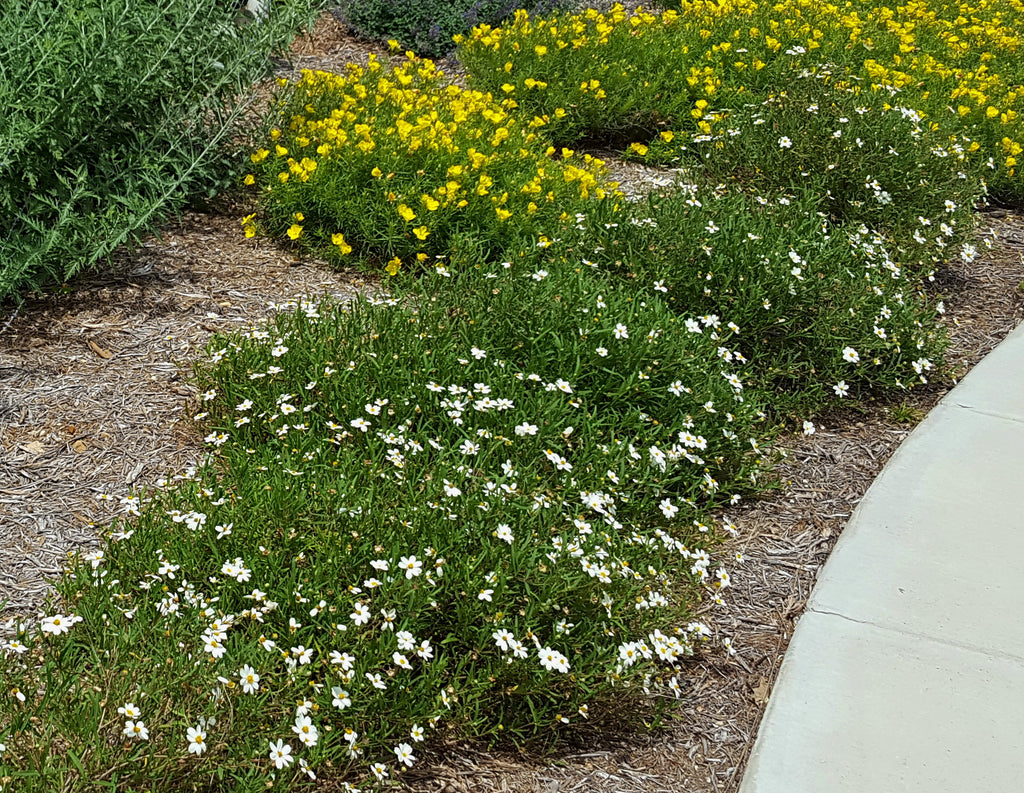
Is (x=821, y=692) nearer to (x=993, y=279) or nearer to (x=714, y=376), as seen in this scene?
(x=714, y=376)

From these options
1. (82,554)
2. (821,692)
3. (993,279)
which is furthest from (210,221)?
(993,279)

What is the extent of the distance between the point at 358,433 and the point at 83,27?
2.24 metres

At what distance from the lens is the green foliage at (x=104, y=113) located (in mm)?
4504

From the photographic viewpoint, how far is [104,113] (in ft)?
16.4

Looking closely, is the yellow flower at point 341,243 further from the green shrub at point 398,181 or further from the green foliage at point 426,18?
the green foliage at point 426,18

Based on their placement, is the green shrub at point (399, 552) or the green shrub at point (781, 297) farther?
the green shrub at point (781, 297)

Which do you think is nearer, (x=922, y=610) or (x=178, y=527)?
(x=178, y=527)

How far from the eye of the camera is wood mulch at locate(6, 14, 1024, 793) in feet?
10.3

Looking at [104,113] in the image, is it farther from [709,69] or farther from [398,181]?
[709,69]

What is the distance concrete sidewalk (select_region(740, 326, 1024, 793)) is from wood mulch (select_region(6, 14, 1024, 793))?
15cm

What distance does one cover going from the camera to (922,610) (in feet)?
11.9

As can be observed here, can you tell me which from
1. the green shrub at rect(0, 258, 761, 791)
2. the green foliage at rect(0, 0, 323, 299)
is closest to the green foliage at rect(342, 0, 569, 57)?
the green foliage at rect(0, 0, 323, 299)

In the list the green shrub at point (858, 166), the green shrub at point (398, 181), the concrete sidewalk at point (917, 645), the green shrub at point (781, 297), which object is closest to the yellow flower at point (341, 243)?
the green shrub at point (398, 181)

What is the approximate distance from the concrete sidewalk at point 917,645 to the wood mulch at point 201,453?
0.48ft
